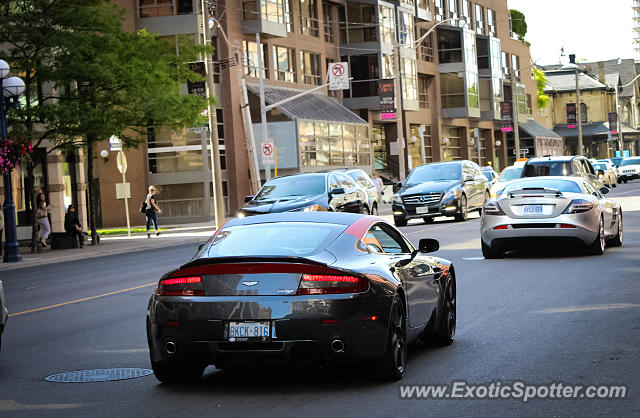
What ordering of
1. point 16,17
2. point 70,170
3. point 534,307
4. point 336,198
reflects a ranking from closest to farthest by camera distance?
point 534,307 → point 336,198 → point 16,17 → point 70,170

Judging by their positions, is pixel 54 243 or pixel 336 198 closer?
pixel 336 198

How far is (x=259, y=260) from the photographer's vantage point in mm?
7777

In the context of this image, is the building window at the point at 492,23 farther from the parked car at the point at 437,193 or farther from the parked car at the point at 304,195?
the parked car at the point at 304,195

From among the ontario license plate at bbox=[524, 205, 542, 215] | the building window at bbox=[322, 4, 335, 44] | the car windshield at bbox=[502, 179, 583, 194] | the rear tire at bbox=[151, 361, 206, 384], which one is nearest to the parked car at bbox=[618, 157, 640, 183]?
the building window at bbox=[322, 4, 335, 44]

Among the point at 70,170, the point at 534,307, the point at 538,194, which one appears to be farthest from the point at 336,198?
the point at 70,170

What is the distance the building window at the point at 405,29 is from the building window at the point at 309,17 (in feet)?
25.0

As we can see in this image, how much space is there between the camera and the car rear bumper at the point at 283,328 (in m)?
7.59

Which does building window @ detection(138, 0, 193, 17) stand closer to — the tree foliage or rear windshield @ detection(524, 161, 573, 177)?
rear windshield @ detection(524, 161, 573, 177)

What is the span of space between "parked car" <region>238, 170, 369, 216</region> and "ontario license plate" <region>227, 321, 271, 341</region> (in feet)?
59.7

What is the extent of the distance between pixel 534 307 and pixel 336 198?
16224 mm

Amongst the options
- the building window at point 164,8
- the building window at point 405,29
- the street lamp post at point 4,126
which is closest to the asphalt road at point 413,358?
the street lamp post at point 4,126

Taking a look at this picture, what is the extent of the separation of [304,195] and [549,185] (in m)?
9.70

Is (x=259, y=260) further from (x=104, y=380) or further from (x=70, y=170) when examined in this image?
(x=70, y=170)

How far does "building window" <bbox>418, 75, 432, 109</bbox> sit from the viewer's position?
3105 inches
